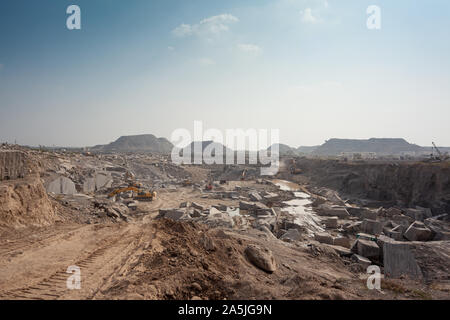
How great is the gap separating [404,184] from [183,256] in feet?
84.9

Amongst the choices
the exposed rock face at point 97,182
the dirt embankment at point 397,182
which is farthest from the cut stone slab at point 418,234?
the exposed rock face at point 97,182

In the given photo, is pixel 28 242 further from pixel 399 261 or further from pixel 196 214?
pixel 399 261

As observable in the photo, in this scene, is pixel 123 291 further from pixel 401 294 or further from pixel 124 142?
pixel 124 142

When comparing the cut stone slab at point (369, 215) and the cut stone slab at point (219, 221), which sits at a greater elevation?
the cut stone slab at point (219, 221)

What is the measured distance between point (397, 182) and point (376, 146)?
12846cm

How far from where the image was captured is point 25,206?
8.40 meters

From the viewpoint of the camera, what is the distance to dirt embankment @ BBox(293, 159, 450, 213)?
768 inches

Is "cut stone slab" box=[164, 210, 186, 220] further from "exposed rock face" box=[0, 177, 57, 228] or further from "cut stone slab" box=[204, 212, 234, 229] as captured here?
"exposed rock face" box=[0, 177, 57, 228]

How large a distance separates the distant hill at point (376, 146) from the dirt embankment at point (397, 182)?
347 ft

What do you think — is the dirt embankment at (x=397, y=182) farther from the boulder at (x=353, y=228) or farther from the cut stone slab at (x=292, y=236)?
the cut stone slab at (x=292, y=236)

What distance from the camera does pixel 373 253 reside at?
8.29 m

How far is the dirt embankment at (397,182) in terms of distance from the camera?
64.0 ft
